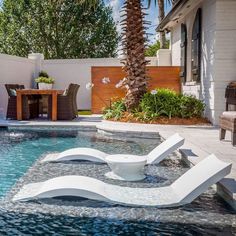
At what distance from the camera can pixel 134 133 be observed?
8.90m

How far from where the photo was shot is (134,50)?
11164 millimetres

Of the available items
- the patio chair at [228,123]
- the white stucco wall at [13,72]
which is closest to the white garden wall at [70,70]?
the white stucco wall at [13,72]

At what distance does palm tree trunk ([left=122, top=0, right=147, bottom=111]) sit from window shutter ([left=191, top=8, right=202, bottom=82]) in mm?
1575

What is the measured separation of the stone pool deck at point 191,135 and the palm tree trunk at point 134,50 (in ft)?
4.06

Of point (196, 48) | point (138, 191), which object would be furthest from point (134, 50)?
point (138, 191)

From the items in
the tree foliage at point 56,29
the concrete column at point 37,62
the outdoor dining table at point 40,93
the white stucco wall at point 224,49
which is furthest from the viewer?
the tree foliage at point 56,29

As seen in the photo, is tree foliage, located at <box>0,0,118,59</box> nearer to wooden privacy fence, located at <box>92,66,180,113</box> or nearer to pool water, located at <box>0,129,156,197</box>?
→ wooden privacy fence, located at <box>92,66,180,113</box>

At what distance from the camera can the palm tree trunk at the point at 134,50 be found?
36.3 ft

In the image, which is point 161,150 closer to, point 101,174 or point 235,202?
point 101,174

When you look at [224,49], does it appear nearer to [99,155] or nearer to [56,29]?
[99,155]

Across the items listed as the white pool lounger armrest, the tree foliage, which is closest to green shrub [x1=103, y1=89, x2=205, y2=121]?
the white pool lounger armrest

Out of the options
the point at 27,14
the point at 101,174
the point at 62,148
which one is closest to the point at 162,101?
the point at 62,148

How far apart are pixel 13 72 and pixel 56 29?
9.13 m

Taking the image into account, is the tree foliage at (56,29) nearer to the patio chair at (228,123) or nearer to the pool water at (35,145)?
the pool water at (35,145)
